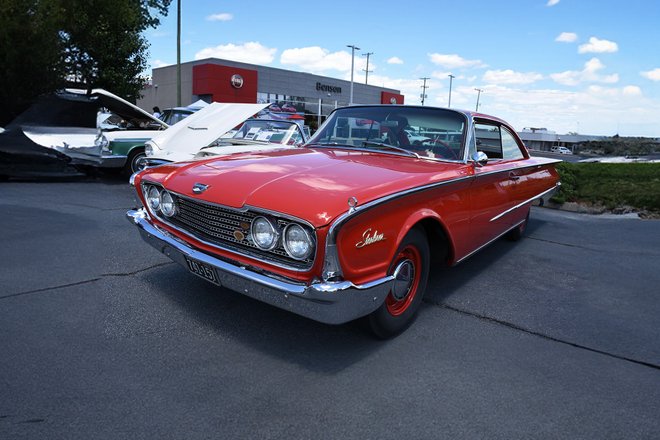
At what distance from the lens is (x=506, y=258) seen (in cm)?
500

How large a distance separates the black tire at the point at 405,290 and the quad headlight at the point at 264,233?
0.69 meters

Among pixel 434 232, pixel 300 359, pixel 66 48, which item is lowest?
pixel 300 359

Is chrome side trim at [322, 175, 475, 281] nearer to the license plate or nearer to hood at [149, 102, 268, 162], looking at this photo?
the license plate

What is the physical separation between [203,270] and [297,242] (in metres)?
0.71

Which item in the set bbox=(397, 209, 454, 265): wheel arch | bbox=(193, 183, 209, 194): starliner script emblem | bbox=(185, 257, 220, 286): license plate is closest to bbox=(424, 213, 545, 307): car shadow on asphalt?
bbox=(397, 209, 454, 265): wheel arch

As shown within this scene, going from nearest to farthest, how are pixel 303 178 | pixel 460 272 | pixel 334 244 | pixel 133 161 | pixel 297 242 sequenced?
1. pixel 334 244
2. pixel 297 242
3. pixel 303 178
4. pixel 460 272
5. pixel 133 161

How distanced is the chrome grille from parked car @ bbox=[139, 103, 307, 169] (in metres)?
3.87

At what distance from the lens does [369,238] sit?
2.51 m

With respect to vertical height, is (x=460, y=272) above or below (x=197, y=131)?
below

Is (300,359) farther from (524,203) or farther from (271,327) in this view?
(524,203)

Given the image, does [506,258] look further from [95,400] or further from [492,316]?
[95,400]

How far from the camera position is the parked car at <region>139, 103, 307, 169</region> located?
7.09 metres

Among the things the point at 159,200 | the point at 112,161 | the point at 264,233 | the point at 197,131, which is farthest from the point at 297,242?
the point at 112,161

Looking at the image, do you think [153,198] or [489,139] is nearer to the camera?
[153,198]
